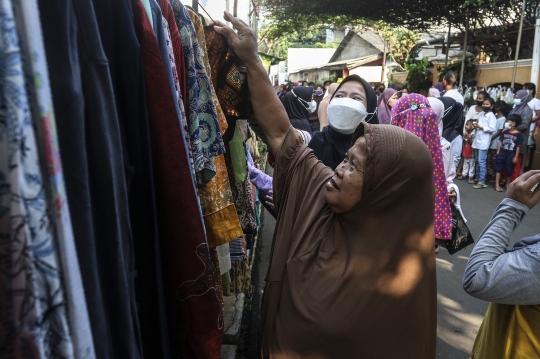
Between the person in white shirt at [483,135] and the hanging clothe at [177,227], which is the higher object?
the hanging clothe at [177,227]

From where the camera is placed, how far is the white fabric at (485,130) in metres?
8.21

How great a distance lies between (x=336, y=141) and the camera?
263cm

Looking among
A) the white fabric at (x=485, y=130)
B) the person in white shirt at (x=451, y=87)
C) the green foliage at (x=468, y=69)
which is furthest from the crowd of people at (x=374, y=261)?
the green foliage at (x=468, y=69)

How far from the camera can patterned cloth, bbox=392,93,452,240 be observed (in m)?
3.11

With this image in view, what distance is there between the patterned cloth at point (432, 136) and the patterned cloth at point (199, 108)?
2.24 meters

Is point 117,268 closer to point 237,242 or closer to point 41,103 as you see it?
point 41,103

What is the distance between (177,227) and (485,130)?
8514 millimetres

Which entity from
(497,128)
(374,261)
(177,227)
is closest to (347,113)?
(374,261)

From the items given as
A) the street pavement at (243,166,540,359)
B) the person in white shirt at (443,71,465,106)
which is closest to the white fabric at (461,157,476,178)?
the person in white shirt at (443,71,465,106)

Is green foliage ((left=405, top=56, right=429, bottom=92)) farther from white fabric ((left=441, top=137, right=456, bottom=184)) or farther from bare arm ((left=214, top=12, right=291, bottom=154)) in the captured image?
bare arm ((left=214, top=12, right=291, bottom=154))

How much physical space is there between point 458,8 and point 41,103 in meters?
16.2

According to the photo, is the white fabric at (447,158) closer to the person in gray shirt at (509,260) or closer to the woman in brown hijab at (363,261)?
the person in gray shirt at (509,260)

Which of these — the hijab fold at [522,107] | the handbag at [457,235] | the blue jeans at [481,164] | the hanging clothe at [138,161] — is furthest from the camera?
the blue jeans at [481,164]

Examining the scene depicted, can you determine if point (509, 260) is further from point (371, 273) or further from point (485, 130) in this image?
point (485, 130)
